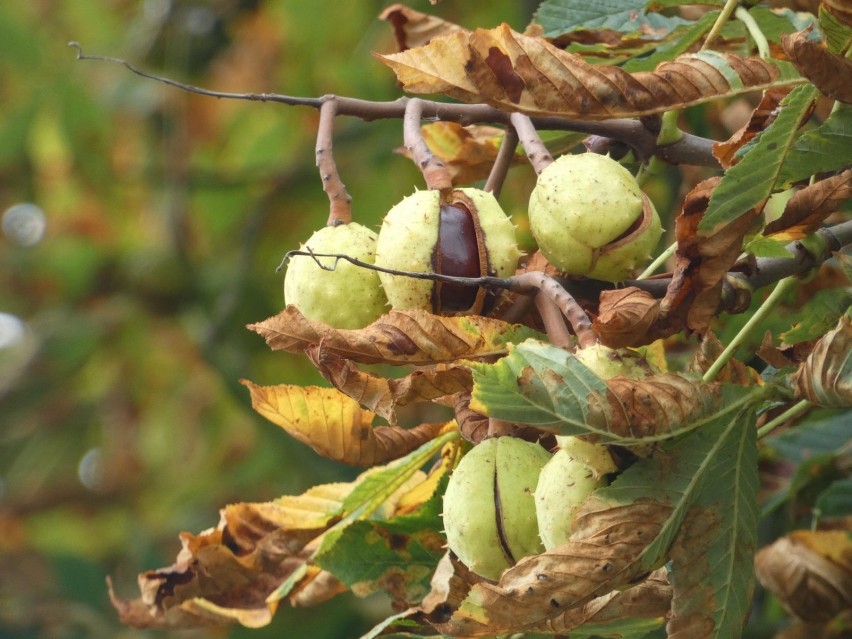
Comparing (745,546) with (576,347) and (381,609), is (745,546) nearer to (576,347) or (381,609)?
(576,347)

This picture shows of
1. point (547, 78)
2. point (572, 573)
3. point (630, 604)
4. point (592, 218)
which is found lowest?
point (630, 604)

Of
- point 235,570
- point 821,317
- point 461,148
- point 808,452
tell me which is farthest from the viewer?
point 808,452

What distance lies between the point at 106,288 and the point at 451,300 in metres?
3.40

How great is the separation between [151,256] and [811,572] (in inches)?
117

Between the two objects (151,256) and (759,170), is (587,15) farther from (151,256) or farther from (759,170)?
(151,256)

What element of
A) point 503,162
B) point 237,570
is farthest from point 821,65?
point 237,570

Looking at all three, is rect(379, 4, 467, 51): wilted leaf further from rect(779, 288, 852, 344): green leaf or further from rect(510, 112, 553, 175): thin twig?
rect(779, 288, 852, 344): green leaf

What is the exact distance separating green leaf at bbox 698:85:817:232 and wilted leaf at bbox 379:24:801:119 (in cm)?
9

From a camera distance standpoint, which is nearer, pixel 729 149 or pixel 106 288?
pixel 729 149

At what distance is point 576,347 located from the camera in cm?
107

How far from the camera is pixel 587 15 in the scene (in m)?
1.64

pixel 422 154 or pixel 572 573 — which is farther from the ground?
pixel 422 154

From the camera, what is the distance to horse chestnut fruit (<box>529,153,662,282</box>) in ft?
3.68

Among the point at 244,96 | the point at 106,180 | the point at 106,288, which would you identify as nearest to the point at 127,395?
the point at 106,288
